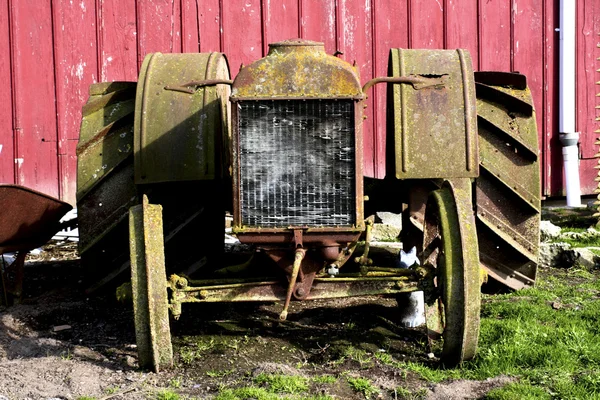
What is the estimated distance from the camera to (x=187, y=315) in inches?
206

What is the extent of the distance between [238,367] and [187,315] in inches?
42.4

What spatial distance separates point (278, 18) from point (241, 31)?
385mm

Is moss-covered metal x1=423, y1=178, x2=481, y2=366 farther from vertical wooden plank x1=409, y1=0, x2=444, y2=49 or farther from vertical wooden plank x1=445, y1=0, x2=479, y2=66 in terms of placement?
vertical wooden plank x1=445, y1=0, x2=479, y2=66

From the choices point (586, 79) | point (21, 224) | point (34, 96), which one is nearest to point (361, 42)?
point (586, 79)

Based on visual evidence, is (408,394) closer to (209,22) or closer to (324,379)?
(324,379)

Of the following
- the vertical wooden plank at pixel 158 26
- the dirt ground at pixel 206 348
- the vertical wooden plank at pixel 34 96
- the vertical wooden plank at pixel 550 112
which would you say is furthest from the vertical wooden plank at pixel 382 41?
the dirt ground at pixel 206 348

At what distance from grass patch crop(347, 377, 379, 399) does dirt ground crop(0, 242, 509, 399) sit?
1.4 inches

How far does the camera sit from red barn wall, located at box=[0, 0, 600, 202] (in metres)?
8.02

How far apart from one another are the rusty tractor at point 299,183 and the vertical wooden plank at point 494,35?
12.4ft

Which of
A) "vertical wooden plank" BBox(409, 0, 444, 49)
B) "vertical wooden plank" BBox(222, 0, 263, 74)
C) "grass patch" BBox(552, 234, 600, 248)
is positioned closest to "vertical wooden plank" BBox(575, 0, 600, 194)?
"vertical wooden plank" BBox(409, 0, 444, 49)

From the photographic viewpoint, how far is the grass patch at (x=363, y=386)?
383 cm

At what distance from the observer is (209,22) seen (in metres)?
8.41

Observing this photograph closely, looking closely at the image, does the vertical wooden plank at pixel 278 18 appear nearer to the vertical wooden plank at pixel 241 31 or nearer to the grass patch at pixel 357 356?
the vertical wooden plank at pixel 241 31

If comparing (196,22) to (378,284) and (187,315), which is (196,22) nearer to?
(187,315)
